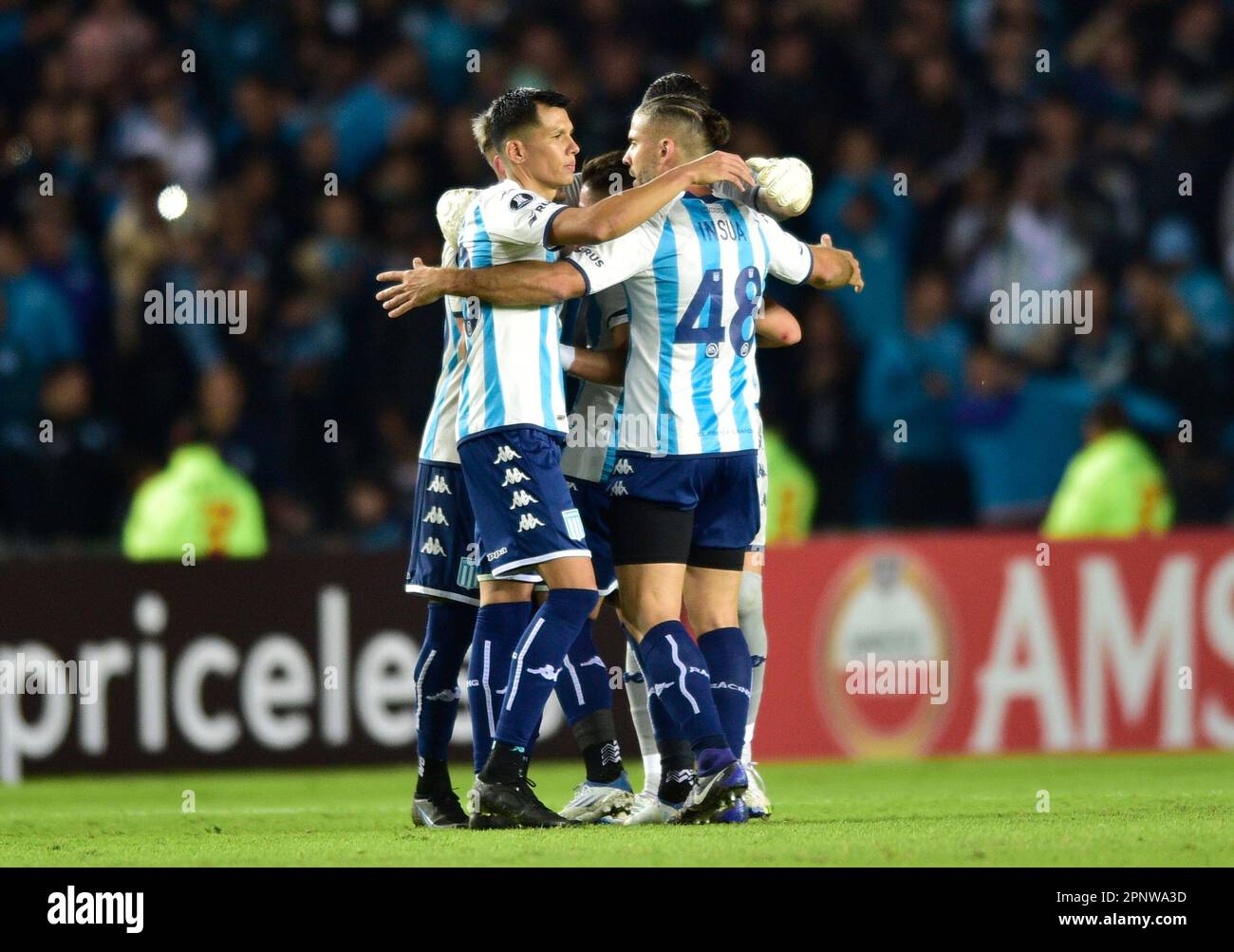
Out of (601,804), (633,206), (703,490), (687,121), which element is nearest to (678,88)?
(687,121)

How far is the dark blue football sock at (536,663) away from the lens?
574 cm

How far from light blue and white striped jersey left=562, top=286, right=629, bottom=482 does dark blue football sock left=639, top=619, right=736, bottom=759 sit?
55 cm

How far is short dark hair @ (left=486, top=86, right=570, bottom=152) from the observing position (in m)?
6.00

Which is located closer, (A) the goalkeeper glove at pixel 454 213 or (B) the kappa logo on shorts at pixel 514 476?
(B) the kappa logo on shorts at pixel 514 476

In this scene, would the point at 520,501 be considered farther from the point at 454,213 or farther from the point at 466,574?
the point at 454,213

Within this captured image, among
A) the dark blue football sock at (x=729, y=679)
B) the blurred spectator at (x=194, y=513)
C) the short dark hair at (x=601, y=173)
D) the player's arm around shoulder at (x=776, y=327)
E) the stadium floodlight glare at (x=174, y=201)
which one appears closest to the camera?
the dark blue football sock at (x=729, y=679)

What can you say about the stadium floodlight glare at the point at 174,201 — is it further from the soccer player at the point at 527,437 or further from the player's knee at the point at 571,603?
the player's knee at the point at 571,603

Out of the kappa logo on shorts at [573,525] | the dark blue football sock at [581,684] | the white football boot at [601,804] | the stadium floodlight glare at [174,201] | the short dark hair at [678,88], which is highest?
the stadium floodlight glare at [174,201]

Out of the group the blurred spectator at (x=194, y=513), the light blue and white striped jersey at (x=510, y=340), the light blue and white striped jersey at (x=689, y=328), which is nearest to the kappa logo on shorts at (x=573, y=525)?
the light blue and white striped jersey at (x=510, y=340)

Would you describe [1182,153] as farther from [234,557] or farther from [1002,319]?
[234,557]

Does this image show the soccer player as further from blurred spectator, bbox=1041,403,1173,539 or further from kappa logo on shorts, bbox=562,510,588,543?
Result: blurred spectator, bbox=1041,403,1173,539

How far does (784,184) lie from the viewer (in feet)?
20.7

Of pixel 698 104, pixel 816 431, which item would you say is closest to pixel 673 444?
pixel 698 104

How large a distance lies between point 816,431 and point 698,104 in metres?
5.25
